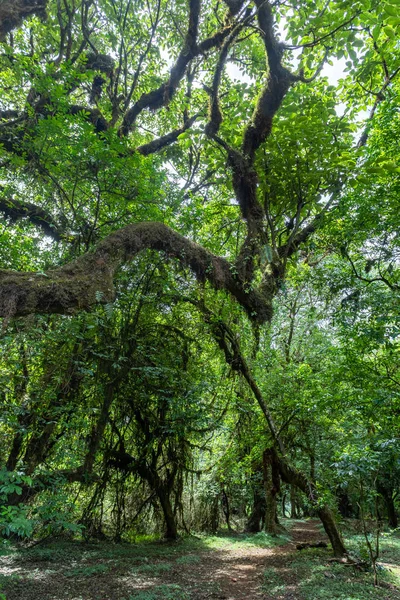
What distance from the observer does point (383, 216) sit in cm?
524

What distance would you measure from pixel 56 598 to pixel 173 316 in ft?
13.5

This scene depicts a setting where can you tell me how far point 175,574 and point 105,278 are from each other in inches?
215

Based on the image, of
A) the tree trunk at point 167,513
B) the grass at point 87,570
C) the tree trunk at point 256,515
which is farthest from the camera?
the tree trunk at point 256,515

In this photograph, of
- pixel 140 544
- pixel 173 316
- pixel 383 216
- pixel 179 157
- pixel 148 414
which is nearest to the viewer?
pixel 383 216

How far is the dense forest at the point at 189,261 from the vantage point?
4.64 metres

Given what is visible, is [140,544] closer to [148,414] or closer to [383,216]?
[148,414]

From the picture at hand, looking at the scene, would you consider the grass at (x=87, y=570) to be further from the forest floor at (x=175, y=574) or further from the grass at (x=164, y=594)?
the grass at (x=164, y=594)

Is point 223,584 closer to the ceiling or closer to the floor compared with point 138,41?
closer to the floor

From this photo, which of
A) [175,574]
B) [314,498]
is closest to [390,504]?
[314,498]

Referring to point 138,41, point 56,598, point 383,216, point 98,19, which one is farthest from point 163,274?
point 98,19

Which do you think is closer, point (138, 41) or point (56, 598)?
point (56, 598)

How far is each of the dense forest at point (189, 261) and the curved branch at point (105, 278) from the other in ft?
0.08

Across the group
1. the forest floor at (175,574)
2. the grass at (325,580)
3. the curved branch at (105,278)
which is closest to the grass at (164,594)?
the forest floor at (175,574)

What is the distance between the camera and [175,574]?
6020mm
